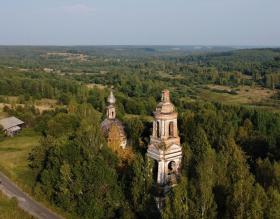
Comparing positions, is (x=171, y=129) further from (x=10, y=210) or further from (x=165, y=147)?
(x=10, y=210)

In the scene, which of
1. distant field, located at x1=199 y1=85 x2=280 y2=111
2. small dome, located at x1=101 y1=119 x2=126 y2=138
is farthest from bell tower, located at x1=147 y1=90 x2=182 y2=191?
distant field, located at x1=199 y1=85 x2=280 y2=111

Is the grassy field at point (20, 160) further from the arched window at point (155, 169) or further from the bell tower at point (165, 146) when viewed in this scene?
the bell tower at point (165, 146)

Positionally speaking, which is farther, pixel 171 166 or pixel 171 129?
pixel 171 166

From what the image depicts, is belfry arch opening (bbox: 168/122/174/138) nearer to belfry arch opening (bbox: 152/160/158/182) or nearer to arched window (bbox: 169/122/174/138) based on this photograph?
arched window (bbox: 169/122/174/138)

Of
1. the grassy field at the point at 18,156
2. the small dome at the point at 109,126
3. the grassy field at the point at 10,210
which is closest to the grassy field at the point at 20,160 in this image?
the grassy field at the point at 18,156

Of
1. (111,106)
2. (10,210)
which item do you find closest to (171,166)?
(111,106)

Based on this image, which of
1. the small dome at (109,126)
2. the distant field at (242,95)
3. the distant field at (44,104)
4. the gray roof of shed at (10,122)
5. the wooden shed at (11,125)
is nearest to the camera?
the small dome at (109,126)
